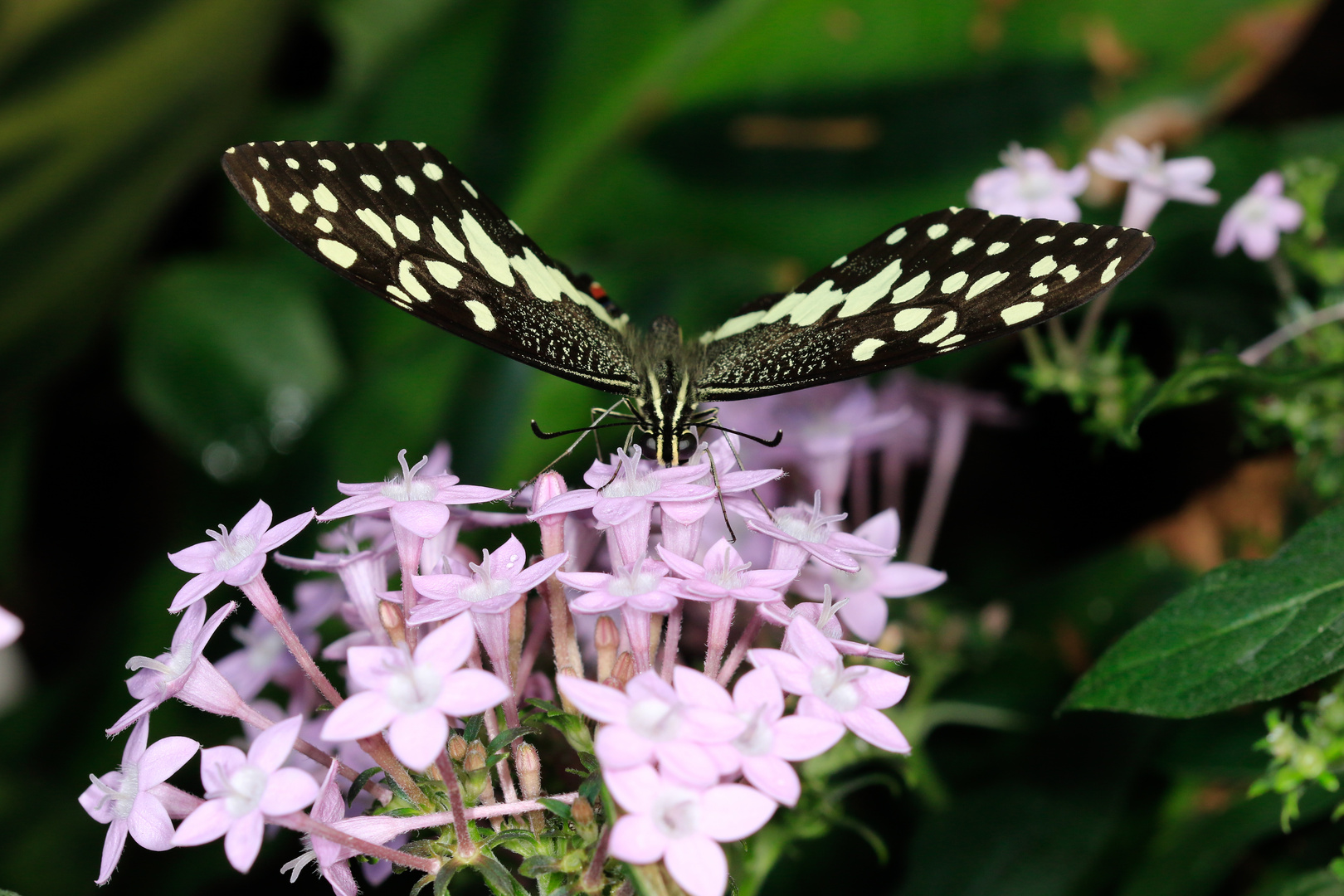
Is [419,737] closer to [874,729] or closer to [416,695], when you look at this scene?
[416,695]

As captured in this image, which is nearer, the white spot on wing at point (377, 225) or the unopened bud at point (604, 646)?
the unopened bud at point (604, 646)

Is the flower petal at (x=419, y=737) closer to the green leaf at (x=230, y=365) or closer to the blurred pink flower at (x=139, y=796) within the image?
the blurred pink flower at (x=139, y=796)

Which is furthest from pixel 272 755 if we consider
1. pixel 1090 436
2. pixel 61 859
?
pixel 1090 436

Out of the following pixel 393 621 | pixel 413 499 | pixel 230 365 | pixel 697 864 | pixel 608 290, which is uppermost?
pixel 230 365

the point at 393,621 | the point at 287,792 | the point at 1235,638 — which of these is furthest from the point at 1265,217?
the point at 287,792

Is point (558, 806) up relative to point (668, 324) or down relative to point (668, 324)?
down

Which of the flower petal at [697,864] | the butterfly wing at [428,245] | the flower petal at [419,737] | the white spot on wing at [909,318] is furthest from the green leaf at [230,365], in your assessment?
the flower petal at [697,864]
